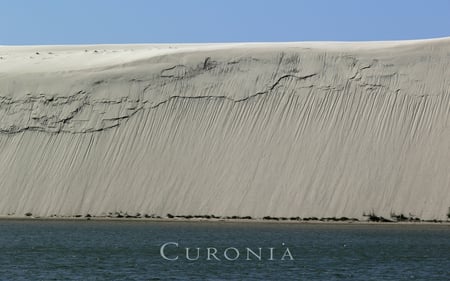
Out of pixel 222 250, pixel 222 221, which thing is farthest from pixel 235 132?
pixel 222 250

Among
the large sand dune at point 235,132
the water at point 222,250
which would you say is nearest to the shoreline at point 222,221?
the large sand dune at point 235,132

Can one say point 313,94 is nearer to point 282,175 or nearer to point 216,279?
point 282,175

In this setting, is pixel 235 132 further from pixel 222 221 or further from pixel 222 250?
pixel 222 250

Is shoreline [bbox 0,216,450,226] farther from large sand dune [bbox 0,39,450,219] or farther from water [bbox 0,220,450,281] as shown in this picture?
water [bbox 0,220,450,281]

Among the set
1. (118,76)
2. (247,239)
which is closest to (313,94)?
(118,76)

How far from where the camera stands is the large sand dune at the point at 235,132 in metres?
41.7

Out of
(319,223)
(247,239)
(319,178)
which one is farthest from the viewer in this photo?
(319,178)

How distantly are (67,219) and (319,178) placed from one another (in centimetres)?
969

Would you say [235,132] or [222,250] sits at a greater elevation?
[235,132]

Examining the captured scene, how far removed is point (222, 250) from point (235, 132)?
724 inches

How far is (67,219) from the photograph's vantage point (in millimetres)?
41250

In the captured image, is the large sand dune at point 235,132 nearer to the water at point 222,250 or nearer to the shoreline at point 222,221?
the shoreline at point 222,221

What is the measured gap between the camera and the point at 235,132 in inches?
1789

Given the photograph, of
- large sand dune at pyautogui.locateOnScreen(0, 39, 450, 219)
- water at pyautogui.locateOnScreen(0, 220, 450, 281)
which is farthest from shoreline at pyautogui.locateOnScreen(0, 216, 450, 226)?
water at pyautogui.locateOnScreen(0, 220, 450, 281)
